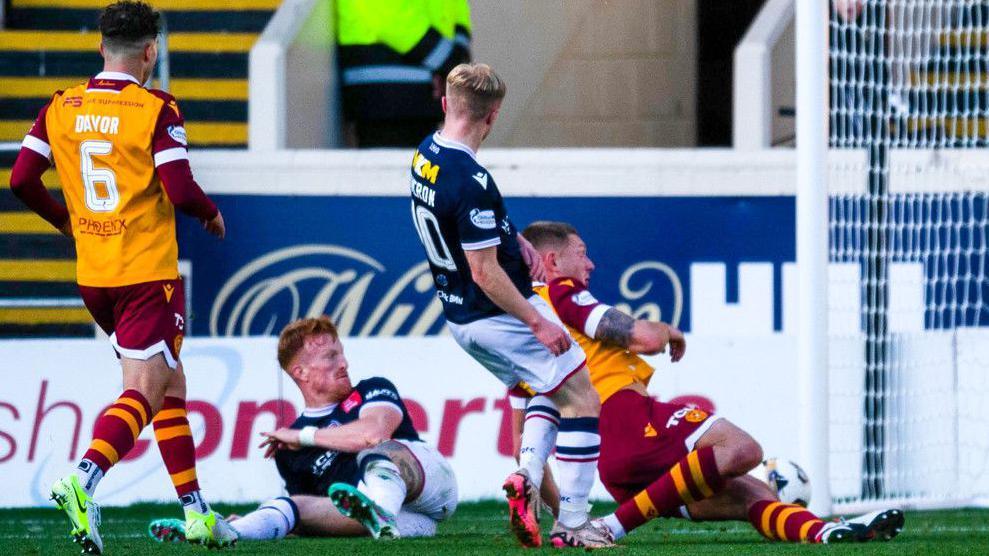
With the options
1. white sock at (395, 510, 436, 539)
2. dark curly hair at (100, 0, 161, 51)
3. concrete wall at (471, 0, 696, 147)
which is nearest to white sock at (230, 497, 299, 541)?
white sock at (395, 510, 436, 539)

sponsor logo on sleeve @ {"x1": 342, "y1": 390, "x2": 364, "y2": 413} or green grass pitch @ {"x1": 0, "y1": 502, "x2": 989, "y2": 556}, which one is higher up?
sponsor logo on sleeve @ {"x1": 342, "y1": 390, "x2": 364, "y2": 413}

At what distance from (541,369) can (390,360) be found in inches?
132

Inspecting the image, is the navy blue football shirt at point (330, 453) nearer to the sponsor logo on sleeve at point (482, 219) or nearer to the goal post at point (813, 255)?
the sponsor logo on sleeve at point (482, 219)

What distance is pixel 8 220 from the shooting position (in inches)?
418

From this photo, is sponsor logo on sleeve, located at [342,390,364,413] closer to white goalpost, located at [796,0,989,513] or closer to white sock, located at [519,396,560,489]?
white sock, located at [519,396,560,489]

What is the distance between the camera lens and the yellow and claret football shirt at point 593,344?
18.9 ft

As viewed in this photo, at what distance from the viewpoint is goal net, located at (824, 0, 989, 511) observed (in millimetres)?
7770

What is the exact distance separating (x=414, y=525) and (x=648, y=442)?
1001 millimetres

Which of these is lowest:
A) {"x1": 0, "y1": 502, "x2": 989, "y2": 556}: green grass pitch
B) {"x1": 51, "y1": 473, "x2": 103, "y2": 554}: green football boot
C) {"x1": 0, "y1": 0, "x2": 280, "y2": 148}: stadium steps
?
{"x1": 0, "y1": 502, "x2": 989, "y2": 556}: green grass pitch

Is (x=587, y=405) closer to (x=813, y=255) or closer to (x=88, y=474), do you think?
(x=88, y=474)

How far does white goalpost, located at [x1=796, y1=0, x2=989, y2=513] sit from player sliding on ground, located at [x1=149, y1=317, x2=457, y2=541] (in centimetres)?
159

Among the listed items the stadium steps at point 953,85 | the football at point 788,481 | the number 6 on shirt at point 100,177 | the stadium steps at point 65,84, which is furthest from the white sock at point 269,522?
the stadium steps at point 65,84

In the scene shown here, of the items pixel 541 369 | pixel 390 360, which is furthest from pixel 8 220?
pixel 541 369

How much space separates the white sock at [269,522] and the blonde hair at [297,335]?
0.57 m
